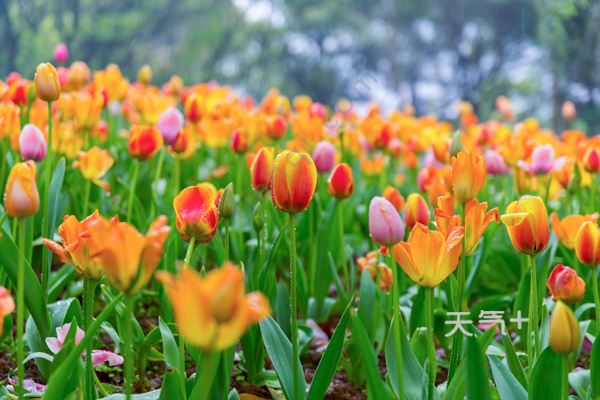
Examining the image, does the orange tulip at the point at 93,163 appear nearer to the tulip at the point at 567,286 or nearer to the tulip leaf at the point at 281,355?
the tulip leaf at the point at 281,355

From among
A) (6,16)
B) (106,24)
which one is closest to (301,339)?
(6,16)

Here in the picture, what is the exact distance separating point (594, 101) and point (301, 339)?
990cm

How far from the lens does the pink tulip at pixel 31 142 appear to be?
1285 mm

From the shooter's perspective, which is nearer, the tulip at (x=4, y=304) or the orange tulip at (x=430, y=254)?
the tulip at (x=4, y=304)

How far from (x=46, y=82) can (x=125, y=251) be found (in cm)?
79

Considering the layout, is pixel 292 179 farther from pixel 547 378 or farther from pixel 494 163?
pixel 494 163

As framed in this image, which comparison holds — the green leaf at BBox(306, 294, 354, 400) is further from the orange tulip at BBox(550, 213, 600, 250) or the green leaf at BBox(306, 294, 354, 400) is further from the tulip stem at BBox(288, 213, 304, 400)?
the orange tulip at BBox(550, 213, 600, 250)

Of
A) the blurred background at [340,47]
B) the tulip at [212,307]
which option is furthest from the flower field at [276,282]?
the blurred background at [340,47]

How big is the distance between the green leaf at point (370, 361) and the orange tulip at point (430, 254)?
145 mm

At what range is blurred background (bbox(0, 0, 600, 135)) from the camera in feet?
43.0

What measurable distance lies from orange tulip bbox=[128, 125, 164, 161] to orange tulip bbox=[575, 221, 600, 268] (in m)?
1.06

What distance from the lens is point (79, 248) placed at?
2.33ft

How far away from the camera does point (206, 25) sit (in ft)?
51.1

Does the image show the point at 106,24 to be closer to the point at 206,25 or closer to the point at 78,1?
the point at 78,1
